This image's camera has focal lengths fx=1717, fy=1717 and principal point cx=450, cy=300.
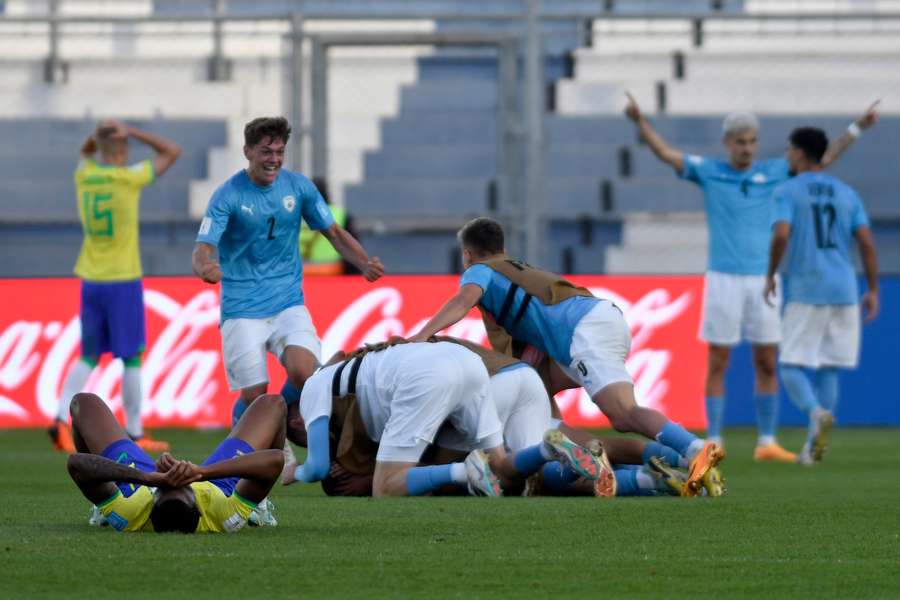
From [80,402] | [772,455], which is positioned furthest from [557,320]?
[772,455]

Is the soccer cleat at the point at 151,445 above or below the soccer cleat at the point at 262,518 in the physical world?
below

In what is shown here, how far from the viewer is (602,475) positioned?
7.50 metres

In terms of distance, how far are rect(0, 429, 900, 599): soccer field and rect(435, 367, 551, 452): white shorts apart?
554 millimetres

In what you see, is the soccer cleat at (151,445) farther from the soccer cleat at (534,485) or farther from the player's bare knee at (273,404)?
the player's bare knee at (273,404)

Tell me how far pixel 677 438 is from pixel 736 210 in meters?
4.16

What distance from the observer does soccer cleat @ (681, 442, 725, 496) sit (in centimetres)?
Answer: 758

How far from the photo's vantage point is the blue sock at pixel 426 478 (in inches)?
300

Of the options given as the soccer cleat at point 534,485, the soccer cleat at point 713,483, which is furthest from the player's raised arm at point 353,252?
the soccer cleat at point 713,483

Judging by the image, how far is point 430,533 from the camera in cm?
618

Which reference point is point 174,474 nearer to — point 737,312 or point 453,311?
point 453,311

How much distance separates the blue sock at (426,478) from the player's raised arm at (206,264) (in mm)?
1437

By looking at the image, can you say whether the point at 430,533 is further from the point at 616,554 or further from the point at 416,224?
the point at 416,224

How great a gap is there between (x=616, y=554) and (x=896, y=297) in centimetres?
945

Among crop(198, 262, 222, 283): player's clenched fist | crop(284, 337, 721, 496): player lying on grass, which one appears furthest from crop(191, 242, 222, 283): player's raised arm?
crop(284, 337, 721, 496): player lying on grass
